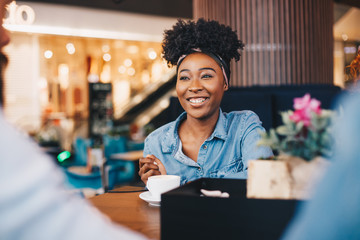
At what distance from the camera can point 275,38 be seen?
188 inches

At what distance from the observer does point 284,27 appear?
476cm

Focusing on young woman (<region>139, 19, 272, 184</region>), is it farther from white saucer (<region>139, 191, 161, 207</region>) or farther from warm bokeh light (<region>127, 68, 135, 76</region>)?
warm bokeh light (<region>127, 68, 135, 76</region>)

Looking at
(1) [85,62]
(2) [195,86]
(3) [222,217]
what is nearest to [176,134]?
(2) [195,86]

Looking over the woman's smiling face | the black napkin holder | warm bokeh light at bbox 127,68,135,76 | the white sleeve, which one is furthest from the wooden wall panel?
warm bokeh light at bbox 127,68,135,76

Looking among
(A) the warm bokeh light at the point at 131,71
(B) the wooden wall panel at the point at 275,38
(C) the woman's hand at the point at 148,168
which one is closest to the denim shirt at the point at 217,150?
(C) the woman's hand at the point at 148,168

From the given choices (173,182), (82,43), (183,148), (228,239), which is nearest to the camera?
(228,239)

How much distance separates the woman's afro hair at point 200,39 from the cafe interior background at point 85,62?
15.4 ft

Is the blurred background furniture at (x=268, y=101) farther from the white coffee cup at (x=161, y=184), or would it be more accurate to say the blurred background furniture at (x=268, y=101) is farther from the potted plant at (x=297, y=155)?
the potted plant at (x=297, y=155)

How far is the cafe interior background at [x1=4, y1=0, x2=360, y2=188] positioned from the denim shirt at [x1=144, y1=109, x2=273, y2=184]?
4.89 meters

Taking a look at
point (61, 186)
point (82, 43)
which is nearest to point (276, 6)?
point (61, 186)

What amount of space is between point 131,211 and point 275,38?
154 inches

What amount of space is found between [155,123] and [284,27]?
7.18 m

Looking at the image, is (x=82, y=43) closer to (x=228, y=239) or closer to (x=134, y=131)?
(x=134, y=131)

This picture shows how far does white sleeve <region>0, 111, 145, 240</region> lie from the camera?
48cm
